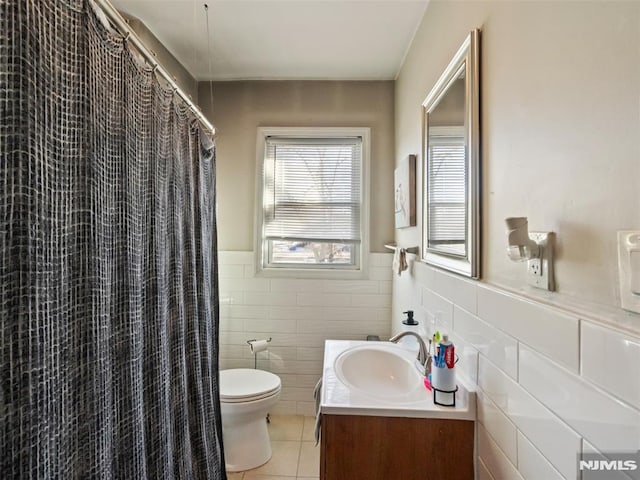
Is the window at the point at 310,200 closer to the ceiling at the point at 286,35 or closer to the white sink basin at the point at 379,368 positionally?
the ceiling at the point at 286,35

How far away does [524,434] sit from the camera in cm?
75

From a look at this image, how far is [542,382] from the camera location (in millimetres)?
686

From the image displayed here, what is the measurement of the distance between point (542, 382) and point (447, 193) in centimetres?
79

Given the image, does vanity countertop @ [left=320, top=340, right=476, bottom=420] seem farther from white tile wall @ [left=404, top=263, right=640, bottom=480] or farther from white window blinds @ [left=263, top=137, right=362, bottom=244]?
white window blinds @ [left=263, top=137, right=362, bottom=244]

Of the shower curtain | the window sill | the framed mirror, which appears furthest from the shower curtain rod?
the window sill

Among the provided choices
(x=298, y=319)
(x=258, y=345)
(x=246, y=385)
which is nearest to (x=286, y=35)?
(x=298, y=319)

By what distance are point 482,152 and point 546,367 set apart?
67cm

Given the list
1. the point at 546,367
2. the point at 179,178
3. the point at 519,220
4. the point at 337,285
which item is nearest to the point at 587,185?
the point at 519,220

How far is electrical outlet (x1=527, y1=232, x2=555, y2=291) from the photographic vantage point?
2.27 feet

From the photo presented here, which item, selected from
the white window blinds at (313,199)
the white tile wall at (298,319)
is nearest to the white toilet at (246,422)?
the white tile wall at (298,319)

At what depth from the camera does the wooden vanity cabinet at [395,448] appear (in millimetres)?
1016

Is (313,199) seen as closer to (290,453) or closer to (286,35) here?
(286,35)

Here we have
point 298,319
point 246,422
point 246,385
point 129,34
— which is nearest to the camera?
point 129,34

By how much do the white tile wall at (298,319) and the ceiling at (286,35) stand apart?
1.41m
